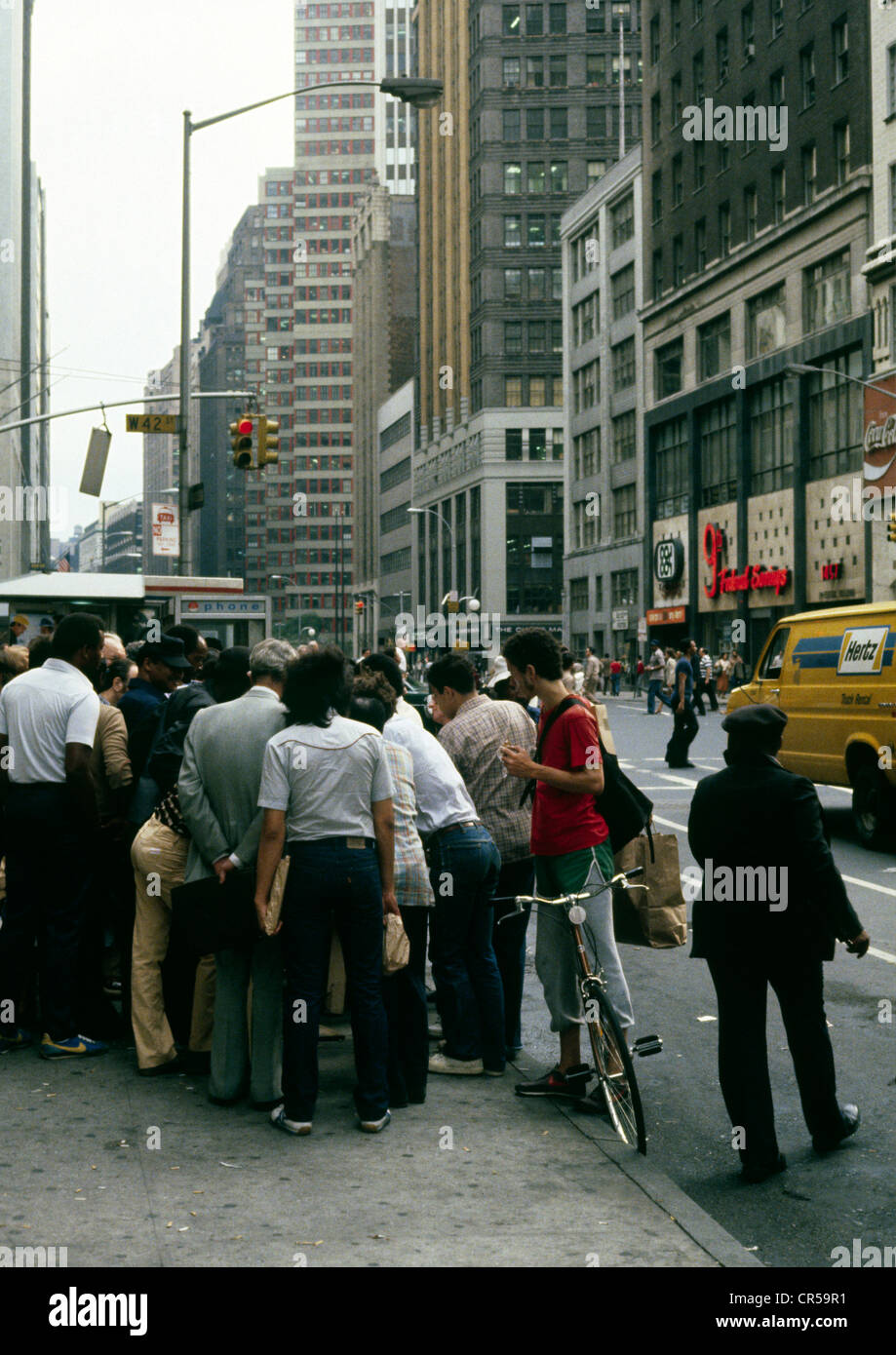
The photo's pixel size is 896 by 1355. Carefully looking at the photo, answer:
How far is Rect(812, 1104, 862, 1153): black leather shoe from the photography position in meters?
5.90

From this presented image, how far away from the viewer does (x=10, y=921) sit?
23.0 ft

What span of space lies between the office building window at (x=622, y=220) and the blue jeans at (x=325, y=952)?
69400mm

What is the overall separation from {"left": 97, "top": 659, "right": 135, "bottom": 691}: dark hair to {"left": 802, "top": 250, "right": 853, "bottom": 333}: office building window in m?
41.0

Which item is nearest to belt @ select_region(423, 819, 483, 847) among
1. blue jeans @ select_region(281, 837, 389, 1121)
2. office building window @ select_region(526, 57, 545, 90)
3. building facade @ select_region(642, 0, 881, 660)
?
blue jeans @ select_region(281, 837, 389, 1121)

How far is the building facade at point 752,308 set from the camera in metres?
46.8

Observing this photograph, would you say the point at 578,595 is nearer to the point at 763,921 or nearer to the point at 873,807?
the point at 873,807

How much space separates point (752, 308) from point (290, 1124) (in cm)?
5225

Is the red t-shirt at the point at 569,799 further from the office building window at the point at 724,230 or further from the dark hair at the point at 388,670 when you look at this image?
the office building window at the point at 724,230

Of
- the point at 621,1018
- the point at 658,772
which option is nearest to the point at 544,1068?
the point at 621,1018

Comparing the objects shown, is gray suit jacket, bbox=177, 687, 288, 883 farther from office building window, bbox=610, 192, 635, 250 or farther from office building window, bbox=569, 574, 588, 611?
office building window, bbox=569, 574, 588, 611

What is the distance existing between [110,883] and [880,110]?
43062mm

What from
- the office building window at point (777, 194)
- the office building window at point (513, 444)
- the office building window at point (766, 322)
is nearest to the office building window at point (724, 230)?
the office building window at point (766, 322)

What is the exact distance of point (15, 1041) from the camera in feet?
23.8
